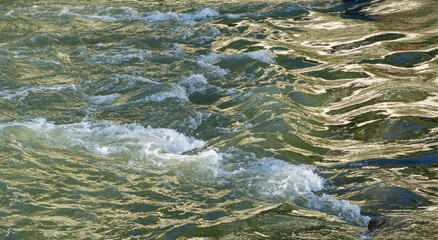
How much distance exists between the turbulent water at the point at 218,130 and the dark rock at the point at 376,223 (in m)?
0.06

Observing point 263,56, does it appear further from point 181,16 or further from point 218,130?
point 181,16

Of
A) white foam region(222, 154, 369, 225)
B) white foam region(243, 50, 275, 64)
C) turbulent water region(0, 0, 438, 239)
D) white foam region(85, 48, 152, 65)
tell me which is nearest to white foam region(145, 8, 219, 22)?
turbulent water region(0, 0, 438, 239)

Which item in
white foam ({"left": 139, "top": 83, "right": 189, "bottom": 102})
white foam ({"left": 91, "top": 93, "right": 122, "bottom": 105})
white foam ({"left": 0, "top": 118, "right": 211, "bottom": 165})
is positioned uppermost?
white foam ({"left": 0, "top": 118, "right": 211, "bottom": 165})

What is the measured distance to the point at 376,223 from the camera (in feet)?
12.3

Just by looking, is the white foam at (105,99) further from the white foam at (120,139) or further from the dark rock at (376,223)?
the dark rock at (376,223)

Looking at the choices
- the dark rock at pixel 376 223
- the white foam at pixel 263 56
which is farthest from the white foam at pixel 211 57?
the dark rock at pixel 376 223

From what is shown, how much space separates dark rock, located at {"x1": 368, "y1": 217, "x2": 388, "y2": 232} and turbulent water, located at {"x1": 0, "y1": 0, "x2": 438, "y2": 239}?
0.06 metres

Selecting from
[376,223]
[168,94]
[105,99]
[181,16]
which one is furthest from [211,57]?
[376,223]

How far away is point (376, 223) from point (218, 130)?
8.67 feet

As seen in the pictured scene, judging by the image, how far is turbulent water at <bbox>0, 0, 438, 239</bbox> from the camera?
406 centimetres

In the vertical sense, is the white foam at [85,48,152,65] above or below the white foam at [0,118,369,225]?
below

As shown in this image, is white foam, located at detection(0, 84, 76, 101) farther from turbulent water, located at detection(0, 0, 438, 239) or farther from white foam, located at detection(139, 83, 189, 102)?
white foam, located at detection(139, 83, 189, 102)

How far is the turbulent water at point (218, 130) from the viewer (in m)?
4.06

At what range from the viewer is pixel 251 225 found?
3.88m
